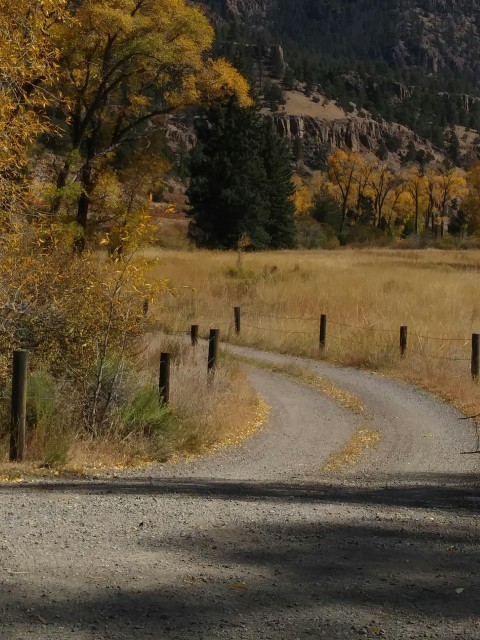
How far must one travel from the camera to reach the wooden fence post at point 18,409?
9.16 meters

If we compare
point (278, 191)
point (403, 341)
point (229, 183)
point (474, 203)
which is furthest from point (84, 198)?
point (474, 203)

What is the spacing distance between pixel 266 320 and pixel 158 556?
22.4 m

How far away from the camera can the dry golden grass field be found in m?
19.6

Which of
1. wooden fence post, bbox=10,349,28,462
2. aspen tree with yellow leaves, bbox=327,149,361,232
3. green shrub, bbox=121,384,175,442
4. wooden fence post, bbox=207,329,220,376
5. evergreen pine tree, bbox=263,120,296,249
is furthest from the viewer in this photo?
aspen tree with yellow leaves, bbox=327,149,361,232

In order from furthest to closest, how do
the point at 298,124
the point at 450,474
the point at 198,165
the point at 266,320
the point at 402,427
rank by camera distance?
1. the point at 298,124
2. the point at 198,165
3. the point at 266,320
4. the point at 402,427
5. the point at 450,474

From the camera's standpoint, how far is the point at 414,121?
643 feet

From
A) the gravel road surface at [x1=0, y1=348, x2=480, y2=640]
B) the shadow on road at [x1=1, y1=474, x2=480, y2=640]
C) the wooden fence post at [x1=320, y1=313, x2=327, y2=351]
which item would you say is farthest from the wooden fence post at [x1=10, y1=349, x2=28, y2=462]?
the wooden fence post at [x1=320, y1=313, x2=327, y2=351]

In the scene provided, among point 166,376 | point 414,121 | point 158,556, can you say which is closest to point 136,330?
point 166,376

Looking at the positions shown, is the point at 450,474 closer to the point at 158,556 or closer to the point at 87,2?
the point at 158,556

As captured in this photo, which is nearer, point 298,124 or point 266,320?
point 266,320

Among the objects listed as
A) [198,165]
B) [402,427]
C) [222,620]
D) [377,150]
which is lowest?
[402,427]

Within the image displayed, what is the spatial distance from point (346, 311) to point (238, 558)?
75.2 feet

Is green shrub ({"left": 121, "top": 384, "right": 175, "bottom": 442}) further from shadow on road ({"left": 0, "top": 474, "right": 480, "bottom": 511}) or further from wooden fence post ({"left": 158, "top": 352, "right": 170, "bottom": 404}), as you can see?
shadow on road ({"left": 0, "top": 474, "right": 480, "bottom": 511})

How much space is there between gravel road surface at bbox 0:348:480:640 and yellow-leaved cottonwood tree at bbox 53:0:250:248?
1571 cm
